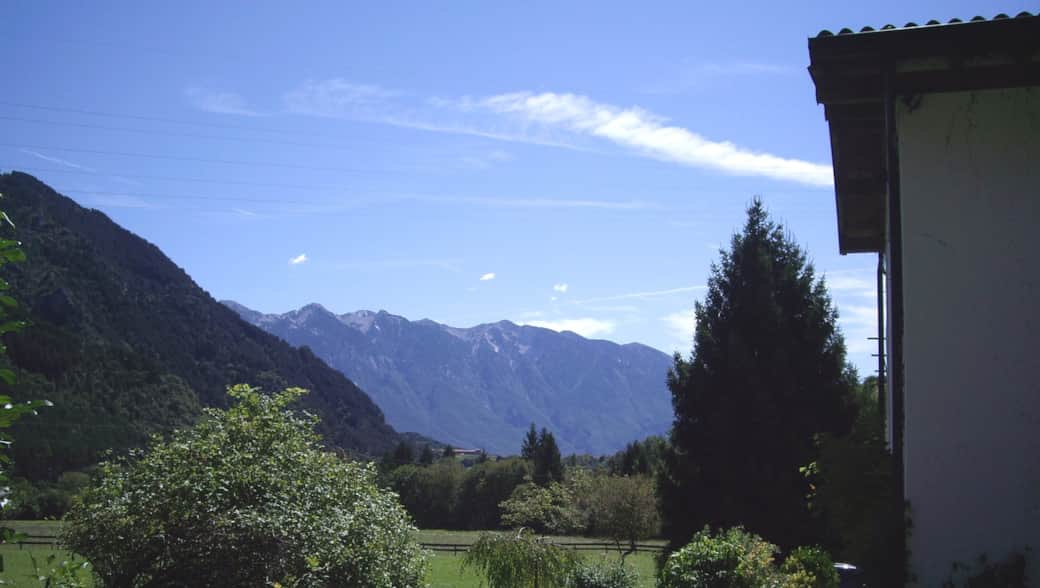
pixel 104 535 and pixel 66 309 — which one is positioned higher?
pixel 66 309

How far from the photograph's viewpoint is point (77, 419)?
92125 mm

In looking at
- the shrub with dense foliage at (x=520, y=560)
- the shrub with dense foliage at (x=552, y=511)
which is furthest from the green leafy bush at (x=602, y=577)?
the shrub with dense foliage at (x=552, y=511)

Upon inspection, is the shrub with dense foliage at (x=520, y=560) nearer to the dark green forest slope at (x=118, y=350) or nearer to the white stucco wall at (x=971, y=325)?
the white stucco wall at (x=971, y=325)

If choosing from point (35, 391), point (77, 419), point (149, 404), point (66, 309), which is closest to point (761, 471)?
point (35, 391)

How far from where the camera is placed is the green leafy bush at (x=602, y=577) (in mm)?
17938

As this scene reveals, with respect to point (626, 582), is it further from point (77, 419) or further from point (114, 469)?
point (77, 419)

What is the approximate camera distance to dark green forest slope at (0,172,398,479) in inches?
3524

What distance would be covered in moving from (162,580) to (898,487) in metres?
7.13

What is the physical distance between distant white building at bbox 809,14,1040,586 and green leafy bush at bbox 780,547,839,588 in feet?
8.71

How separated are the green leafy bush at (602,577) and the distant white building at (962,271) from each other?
468 inches

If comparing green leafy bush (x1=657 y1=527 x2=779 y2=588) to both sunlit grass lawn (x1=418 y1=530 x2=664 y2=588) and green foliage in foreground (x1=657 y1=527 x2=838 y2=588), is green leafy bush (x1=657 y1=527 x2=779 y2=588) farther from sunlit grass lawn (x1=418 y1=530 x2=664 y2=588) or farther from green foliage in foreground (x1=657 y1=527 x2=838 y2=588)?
sunlit grass lawn (x1=418 y1=530 x2=664 y2=588)

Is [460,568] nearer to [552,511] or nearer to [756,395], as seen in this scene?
[756,395]

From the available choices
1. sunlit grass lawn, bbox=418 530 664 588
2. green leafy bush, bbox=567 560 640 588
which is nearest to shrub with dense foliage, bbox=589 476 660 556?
sunlit grass lawn, bbox=418 530 664 588

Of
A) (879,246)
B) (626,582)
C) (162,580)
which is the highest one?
(879,246)
